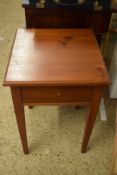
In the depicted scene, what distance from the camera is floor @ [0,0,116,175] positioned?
1.16 meters

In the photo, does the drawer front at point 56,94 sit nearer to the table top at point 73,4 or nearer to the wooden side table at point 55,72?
the wooden side table at point 55,72

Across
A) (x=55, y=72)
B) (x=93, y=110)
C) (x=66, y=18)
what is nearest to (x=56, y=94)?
(x=55, y=72)

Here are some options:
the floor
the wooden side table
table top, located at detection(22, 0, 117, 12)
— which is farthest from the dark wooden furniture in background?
the floor

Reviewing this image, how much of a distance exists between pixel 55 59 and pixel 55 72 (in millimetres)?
94

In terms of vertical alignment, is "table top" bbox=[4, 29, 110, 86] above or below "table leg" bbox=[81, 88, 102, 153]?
above

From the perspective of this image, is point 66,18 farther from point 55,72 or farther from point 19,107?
point 19,107

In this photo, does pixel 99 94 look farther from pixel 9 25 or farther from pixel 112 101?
pixel 9 25

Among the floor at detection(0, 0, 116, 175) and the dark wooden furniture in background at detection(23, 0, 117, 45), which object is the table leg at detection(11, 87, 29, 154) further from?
the dark wooden furniture in background at detection(23, 0, 117, 45)

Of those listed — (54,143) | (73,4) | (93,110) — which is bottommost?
(54,143)

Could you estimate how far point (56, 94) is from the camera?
88cm

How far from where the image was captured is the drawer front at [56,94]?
85 cm

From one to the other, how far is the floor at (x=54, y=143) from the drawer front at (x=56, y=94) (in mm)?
460

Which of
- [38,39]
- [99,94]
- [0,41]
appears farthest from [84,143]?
[0,41]

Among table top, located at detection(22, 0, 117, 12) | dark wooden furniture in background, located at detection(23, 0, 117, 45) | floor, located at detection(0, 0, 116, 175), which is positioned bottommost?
floor, located at detection(0, 0, 116, 175)
